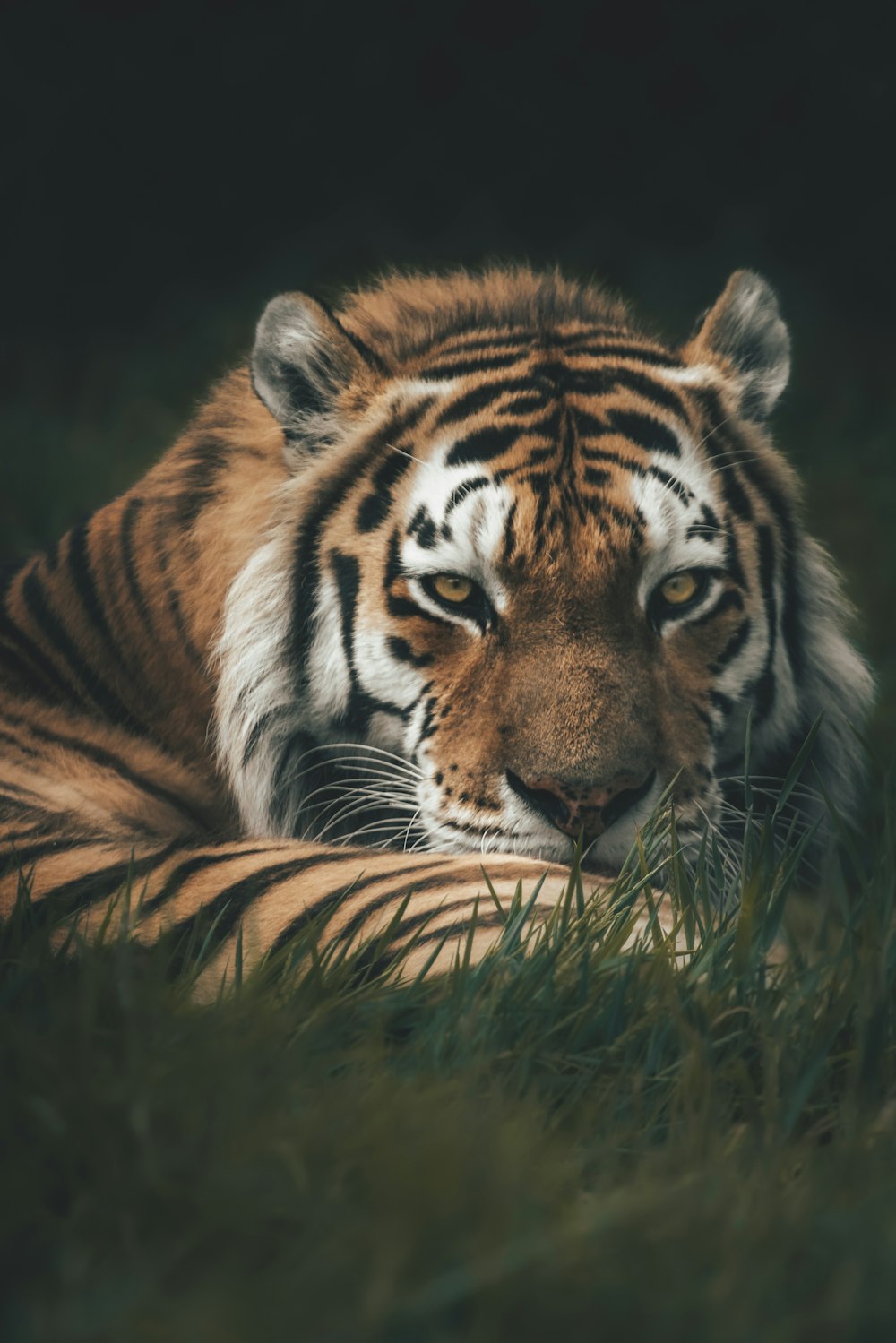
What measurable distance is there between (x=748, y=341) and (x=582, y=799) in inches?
46.1

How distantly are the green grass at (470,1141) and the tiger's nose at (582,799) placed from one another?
1.20ft

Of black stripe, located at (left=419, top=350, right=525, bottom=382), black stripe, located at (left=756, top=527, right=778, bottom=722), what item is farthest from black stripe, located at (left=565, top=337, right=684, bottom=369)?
black stripe, located at (left=756, top=527, right=778, bottom=722)

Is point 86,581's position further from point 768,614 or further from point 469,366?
point 768,614

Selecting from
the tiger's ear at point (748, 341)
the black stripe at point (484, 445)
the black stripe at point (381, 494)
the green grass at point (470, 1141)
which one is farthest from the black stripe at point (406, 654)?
the tiger's ear at point (748, 341)

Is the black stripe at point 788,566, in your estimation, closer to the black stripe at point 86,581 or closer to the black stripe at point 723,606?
the black stripe at point 723,606

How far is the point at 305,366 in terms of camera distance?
2779 millimetres

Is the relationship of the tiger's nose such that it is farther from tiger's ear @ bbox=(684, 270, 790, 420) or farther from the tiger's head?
tiger's ear @ bbox=(684, 270, 790, 420)

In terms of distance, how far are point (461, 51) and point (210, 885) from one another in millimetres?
6932

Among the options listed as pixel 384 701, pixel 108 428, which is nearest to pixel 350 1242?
pixel 384 701

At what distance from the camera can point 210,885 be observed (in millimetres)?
2092

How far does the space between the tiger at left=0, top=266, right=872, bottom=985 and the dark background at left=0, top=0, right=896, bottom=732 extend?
15.3ft

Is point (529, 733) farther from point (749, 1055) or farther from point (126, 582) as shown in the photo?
point (126, 582)

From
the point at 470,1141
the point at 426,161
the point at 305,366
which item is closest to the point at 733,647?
the point at 305,366

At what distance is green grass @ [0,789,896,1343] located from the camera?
3.73 feet
